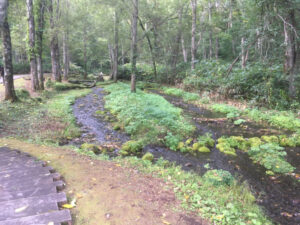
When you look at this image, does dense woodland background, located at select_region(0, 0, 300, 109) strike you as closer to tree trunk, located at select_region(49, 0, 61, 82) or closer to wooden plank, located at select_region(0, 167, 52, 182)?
tree trunk, located at select_region(49, 0, 61, 82)

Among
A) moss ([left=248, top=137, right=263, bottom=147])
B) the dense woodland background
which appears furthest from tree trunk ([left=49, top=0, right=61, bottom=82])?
moss ([left=248, top=137, right=263, bottom=147])

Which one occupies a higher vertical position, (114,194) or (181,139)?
(114,194)

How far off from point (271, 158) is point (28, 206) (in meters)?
6.38

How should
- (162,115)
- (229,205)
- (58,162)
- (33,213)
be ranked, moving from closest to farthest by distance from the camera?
(33,213) < (229,205) < (58,162) < (162,115)

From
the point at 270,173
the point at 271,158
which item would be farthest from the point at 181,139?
the point at 270,173

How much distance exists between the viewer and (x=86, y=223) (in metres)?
2.83

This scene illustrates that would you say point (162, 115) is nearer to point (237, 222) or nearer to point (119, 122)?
point (119, 122)

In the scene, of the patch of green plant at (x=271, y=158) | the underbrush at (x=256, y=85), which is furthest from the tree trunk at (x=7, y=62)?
the underbrush at (x=256, y=85)

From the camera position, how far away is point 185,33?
2309 centimetres

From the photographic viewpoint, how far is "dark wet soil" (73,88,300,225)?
14.5 ft

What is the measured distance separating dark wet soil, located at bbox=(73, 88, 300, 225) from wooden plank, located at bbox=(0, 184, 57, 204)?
3.81 meters

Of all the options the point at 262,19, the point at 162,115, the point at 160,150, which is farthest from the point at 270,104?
the point at 160,150

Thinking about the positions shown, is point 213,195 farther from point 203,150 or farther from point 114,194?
point 203,150

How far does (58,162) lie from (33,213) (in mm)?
2294
